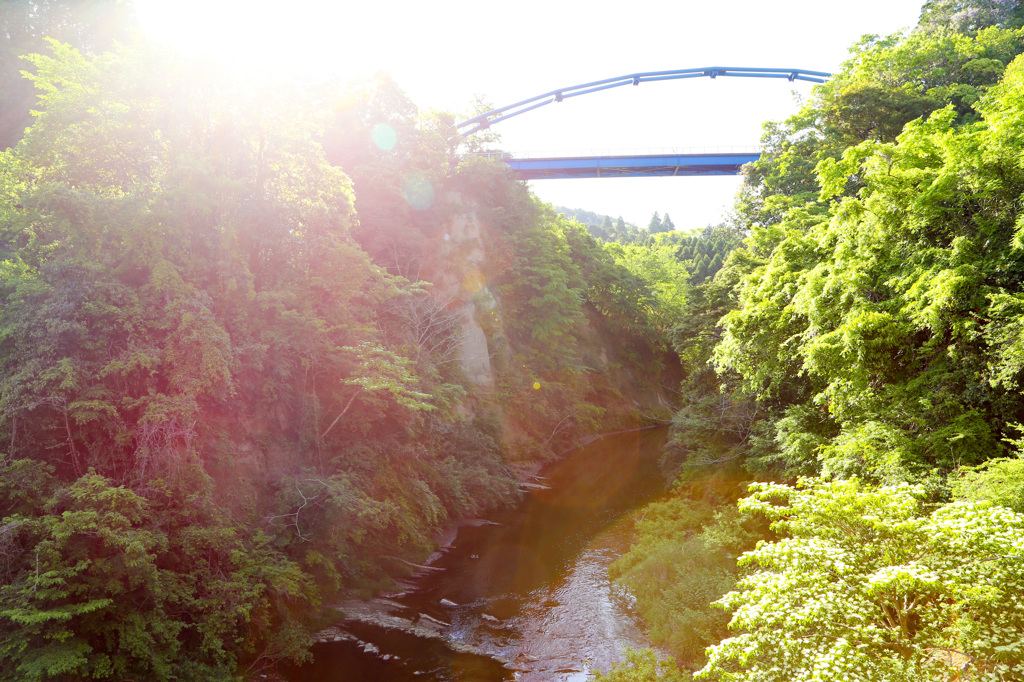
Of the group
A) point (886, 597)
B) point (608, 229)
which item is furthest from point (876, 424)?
point (608, 229)

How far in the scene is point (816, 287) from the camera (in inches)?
576

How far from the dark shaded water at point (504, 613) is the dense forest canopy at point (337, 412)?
1.03m

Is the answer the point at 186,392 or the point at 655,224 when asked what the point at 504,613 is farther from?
the point at 655,224

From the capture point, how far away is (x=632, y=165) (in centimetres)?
4378

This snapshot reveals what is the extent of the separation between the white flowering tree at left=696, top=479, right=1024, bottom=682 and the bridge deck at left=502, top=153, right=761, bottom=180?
3782 centimetres

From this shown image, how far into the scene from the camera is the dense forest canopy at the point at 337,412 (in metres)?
7.63

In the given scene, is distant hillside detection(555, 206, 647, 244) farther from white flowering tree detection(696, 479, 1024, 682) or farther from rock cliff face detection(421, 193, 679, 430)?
white flowering tree detection(696, 479, 1024, 682)

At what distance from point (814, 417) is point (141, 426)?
1706cm

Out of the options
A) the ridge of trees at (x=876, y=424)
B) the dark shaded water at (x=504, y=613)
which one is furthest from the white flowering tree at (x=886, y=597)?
the dark shaded water at (x=504, y=613)

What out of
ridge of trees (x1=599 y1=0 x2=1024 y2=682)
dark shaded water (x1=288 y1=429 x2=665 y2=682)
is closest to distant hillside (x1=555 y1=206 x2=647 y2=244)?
ridge of trees (x1=599 y1=0 x2=1024 y2=682)

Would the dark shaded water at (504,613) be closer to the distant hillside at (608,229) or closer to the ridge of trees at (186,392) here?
the ridge of trees at (186,392)

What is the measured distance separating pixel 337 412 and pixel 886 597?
48.9ft

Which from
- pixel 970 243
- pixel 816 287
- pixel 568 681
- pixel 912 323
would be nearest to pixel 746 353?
pixel 816 287

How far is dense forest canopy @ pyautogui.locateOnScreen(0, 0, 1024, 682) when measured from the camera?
7629 millimetres
